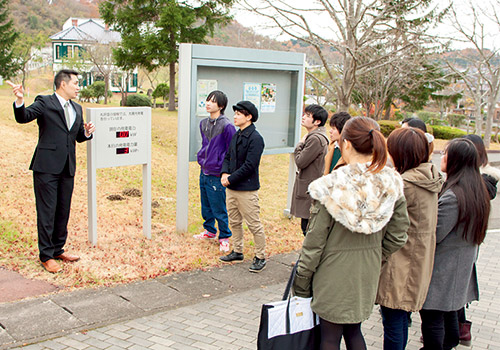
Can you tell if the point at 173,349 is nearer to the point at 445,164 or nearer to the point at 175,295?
the point at 175,295

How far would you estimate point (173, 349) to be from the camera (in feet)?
11.8

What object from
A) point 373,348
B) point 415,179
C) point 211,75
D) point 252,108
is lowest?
point 373,348

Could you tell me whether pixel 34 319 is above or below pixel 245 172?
below

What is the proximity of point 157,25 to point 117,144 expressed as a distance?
20529 mm

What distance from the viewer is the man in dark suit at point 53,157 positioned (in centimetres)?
474

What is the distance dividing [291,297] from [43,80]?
1939 inches

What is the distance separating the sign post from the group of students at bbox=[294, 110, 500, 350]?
341 centimetres

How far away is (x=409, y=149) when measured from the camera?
315cm

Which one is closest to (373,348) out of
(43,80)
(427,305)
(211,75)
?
(427,305)

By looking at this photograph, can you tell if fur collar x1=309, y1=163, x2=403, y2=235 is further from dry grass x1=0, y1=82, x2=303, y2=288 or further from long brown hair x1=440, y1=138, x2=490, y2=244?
dry grass x1=0, y1=82, x2=303, y2=288

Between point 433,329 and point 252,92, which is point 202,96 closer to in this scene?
point 252,92

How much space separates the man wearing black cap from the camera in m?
5.05

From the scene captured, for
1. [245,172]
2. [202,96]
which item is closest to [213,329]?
[245,172]

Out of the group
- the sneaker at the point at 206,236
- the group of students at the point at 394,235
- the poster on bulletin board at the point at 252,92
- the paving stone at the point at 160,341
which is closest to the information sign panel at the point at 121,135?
the sneaker at the point at 206,236
